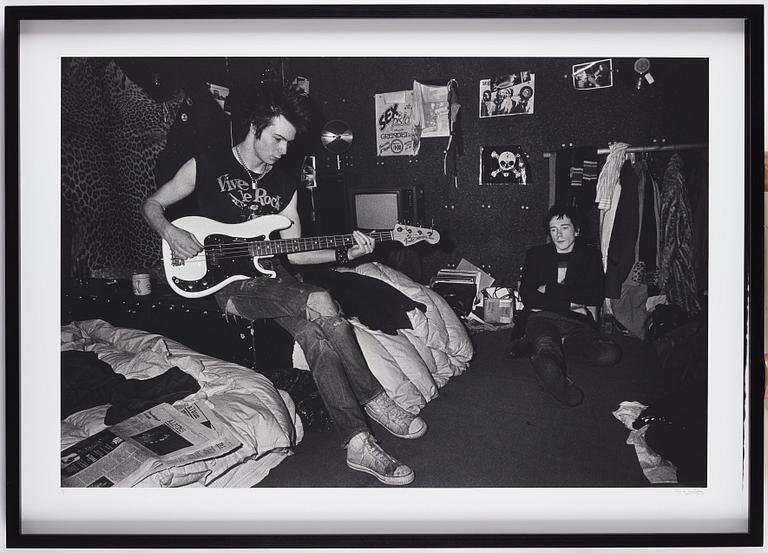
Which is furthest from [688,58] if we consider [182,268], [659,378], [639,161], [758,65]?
[182,268]

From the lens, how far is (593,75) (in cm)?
125

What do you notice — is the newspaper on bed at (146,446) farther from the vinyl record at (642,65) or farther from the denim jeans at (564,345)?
the vinyl record at (642,65)

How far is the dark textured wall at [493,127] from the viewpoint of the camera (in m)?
1.25

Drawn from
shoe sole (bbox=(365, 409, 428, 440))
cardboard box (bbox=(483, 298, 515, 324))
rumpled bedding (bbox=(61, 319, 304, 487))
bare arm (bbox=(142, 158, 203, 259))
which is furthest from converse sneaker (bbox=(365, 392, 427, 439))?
bare arm (bbox=(142, 158, 203, 259))

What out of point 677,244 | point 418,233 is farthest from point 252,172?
point 677,244

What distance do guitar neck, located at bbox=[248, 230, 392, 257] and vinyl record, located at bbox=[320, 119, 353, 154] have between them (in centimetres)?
19

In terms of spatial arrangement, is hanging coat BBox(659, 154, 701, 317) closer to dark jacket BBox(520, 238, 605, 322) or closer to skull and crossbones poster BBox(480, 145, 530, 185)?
dark jacket BBox(520, 238, 605, 322)

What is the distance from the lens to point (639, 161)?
1267mm

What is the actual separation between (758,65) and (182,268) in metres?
1.32

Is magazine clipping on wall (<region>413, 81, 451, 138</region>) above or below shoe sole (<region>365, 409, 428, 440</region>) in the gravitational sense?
above

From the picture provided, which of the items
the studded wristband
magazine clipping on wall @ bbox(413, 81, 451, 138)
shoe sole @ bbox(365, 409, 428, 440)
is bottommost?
shoe sole @ bbox(365, 409, 428, 440)

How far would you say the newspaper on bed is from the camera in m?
1.24

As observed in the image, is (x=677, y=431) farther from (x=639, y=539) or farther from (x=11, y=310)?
(x=11, y=310)

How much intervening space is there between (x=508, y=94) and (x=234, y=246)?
2.25ft
